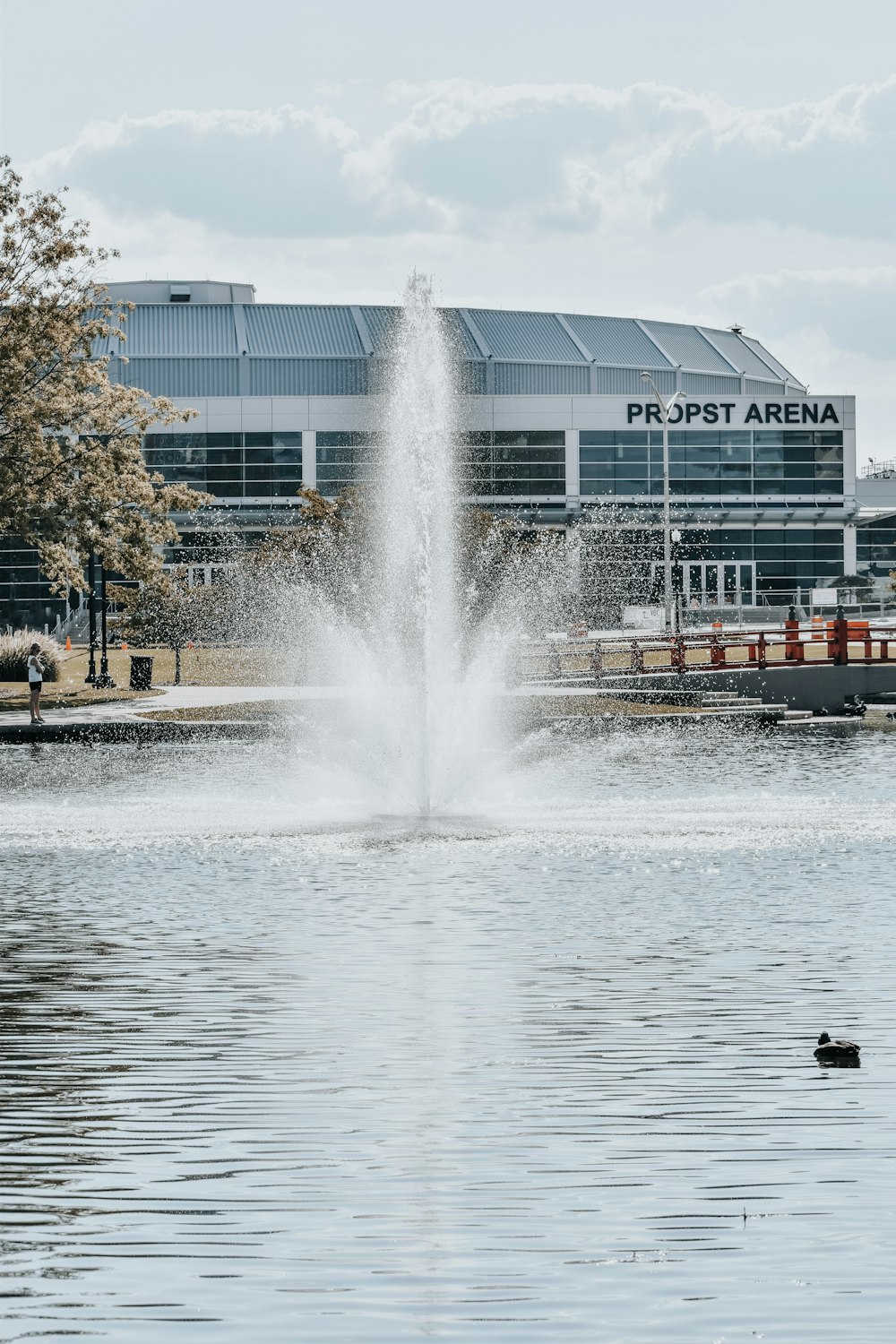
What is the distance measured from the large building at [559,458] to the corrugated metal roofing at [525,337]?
579cm

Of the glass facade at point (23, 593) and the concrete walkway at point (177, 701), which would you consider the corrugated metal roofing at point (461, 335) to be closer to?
the glass facade at point (23, 593)

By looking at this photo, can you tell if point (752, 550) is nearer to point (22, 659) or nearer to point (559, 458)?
point (559, 458)

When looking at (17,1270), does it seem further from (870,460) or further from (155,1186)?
(870,460)

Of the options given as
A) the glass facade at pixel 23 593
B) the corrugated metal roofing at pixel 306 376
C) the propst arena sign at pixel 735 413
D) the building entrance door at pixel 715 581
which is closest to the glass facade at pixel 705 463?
the propst arena sign at pixel 735 413

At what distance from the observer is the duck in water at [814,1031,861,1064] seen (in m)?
9.18

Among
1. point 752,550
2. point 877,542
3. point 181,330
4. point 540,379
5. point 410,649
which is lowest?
point 410,649

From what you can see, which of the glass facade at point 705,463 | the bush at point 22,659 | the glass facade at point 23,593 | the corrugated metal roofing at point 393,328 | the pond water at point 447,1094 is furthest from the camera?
the corrugated metal roofing at point 393,328

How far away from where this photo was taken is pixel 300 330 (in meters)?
112

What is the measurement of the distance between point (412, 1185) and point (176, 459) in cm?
9552

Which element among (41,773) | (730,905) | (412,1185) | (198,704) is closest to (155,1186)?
(412,1185)

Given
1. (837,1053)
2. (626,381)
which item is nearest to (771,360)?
(626,381)

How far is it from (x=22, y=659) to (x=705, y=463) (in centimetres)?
5747

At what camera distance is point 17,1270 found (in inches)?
255

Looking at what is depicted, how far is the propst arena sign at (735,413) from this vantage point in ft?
338
